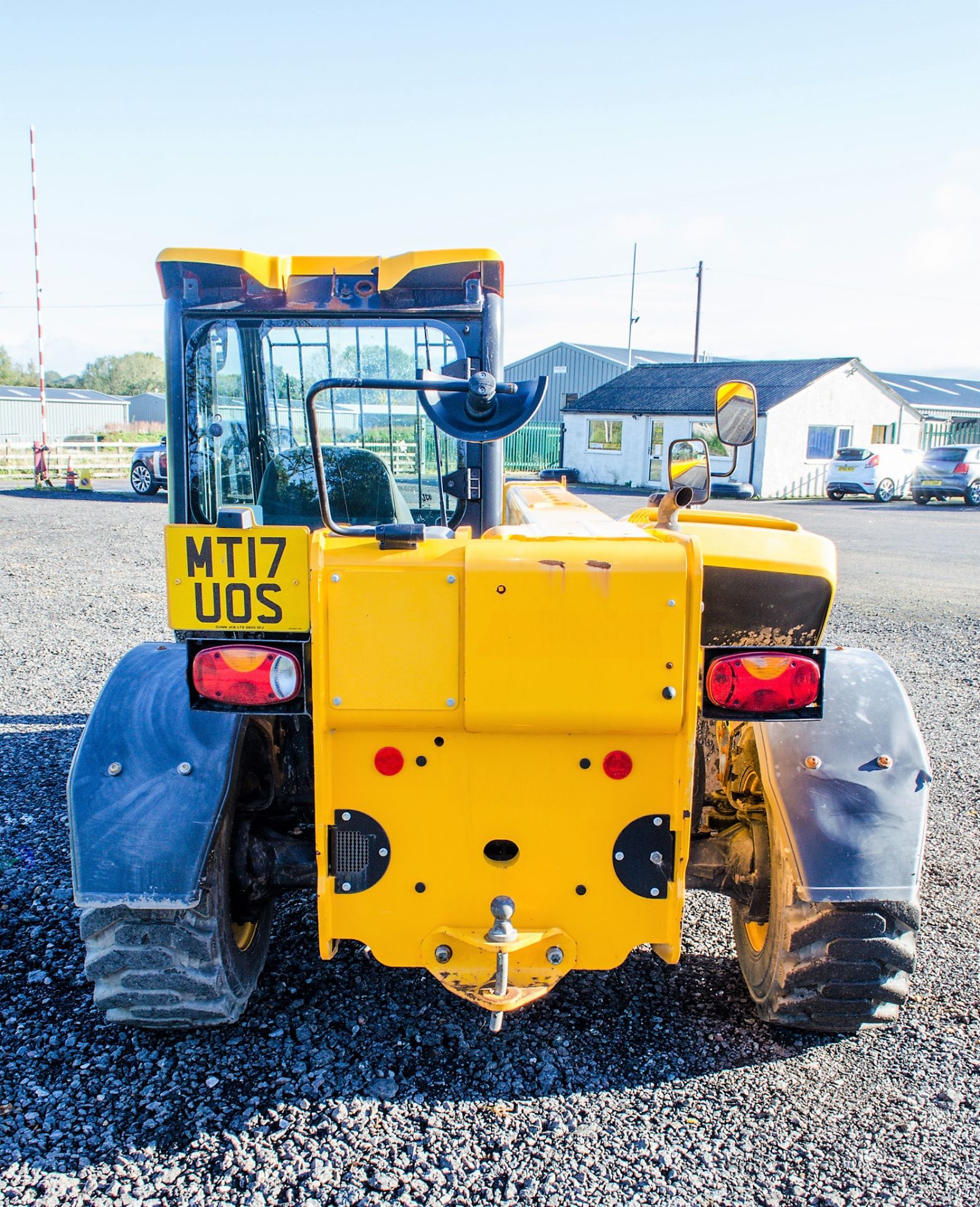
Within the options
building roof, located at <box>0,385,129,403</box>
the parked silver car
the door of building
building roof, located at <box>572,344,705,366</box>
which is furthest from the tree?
the parked silver car

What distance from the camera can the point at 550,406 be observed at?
45406mm

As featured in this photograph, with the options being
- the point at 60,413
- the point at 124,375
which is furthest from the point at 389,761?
the point at 124,375

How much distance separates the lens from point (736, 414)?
3219 mm

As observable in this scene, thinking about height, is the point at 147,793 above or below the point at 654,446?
below

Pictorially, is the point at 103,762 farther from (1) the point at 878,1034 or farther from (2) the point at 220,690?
(1) the point at 878,1034

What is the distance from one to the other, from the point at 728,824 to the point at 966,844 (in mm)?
2067

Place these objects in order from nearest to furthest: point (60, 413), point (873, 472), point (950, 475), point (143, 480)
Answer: point (143, 480)
point (950, 475)
point (873, 472)
point (60, 413)

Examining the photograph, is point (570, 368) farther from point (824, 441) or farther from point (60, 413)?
point (60, 413)

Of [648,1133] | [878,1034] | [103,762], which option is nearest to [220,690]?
[103,762]

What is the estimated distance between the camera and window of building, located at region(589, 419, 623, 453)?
32.5m

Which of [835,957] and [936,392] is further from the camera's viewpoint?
[936,392]

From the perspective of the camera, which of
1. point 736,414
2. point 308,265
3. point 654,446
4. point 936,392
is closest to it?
point 736,414

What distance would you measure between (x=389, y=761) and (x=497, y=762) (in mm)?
293

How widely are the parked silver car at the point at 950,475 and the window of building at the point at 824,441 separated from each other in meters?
3.78
